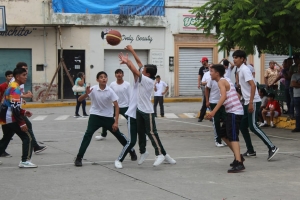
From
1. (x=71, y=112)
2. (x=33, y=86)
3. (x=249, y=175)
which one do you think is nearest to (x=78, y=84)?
(x=71, y=112)

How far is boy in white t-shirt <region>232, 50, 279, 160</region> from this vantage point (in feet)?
36.5

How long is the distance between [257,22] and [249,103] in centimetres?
398

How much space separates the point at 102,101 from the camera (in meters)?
10.9

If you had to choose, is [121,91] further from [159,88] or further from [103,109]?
[159,88]

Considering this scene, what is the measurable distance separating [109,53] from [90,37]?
1.40 m

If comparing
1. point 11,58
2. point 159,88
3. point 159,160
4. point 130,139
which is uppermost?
point 11,58

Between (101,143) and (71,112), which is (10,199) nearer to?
(101,143)

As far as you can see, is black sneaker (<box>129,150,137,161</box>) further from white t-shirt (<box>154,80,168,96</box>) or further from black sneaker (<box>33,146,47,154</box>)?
white t-shirt (<box>154,80,168,96</box>)

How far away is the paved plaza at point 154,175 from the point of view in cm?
818

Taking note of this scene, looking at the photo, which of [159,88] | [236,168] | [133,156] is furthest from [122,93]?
[159,88]

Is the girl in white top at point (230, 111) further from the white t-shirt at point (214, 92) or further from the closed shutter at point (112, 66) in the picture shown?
the closed shutter at point (112, 66)

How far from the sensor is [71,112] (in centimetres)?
2519

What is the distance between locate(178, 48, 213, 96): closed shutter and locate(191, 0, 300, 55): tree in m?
18.5

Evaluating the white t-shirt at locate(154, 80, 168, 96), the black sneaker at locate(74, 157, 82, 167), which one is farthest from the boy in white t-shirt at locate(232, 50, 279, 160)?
the white t-shirt at locate(154, 80, 168, 96)
